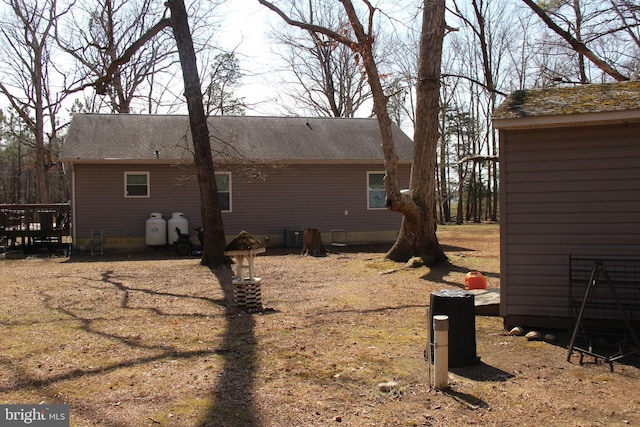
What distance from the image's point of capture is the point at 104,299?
9.26m

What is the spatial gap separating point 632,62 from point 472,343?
1359 centimetres

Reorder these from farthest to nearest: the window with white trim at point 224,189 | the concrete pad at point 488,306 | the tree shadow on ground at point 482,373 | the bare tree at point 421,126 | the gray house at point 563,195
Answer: the window with white trim at point 224,189 → the bare tree at point 421,126 → the concrete pad at point 488,306 → the gray house at point 563,195 → the tree shadow on ground at point 482,373

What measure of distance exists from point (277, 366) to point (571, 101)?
4654 mm

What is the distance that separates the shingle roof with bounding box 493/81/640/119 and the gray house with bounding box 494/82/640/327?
1 cm

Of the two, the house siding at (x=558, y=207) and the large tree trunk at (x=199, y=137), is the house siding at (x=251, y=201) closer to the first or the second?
the large tree trunk at (x=199, y=137)

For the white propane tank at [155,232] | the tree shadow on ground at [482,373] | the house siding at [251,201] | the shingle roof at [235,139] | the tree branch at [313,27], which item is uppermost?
the tree branch at [313,27]

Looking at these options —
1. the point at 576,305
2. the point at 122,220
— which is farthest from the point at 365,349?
the point at 122,220

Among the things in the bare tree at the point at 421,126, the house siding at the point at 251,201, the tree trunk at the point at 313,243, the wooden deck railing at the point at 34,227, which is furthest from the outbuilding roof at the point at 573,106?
the wooden deck railing at the point at 34,227

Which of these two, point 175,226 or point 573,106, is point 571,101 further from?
point 175,226

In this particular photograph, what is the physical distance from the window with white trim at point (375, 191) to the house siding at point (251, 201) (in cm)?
18

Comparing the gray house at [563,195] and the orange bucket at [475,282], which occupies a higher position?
the gray house at [563,195]

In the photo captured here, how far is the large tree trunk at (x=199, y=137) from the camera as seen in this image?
13.3m

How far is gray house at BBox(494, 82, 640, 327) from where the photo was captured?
20.6 ft

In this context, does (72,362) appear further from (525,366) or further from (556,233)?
(556,233)
